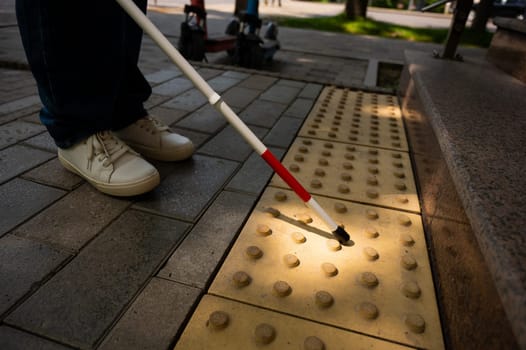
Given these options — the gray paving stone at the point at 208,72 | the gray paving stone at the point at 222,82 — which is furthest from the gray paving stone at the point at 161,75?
the gray paving stone at the point at 222,82

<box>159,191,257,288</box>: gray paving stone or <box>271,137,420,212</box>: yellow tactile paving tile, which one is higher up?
<box>271,137,420,212</box>: yellow tactile paving tile

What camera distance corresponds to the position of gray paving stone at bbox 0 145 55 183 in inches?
64.7

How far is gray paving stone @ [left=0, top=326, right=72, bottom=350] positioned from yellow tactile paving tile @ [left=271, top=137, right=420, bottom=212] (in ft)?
3.68

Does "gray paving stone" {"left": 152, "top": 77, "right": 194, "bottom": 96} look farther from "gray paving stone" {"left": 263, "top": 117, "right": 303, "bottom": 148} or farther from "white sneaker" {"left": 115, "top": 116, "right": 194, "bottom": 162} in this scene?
"white sneaker" {"left": 115, "top": 116, "right": 194, "bottom": 162}

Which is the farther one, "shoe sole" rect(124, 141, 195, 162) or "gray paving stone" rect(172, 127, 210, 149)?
"gray paving stone" rect(172, 127, 210, 149)

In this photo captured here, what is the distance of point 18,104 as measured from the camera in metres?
2.50

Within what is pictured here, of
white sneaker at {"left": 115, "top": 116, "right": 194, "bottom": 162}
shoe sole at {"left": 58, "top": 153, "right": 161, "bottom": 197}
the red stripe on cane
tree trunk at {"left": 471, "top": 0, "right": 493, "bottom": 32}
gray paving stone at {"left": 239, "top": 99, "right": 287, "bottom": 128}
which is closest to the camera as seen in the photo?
the red stripe on cane

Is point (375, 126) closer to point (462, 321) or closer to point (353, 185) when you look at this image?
point (353, 185)

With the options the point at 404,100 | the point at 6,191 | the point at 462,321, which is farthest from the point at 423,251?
the point at 404,100

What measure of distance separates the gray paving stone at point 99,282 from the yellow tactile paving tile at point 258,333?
0.79ft

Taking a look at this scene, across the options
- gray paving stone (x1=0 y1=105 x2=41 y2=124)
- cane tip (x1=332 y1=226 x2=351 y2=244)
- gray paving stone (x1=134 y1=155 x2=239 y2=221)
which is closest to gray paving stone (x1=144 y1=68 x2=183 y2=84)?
gray paving stone (x1=0 y1=105 x2=41 y2=124)

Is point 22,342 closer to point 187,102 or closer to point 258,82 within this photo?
point 187,102

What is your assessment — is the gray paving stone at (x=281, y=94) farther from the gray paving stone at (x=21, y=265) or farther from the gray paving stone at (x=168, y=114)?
the gray paving stone at (x=21, y=265)

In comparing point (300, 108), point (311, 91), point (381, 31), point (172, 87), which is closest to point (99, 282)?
point (300, 108)
